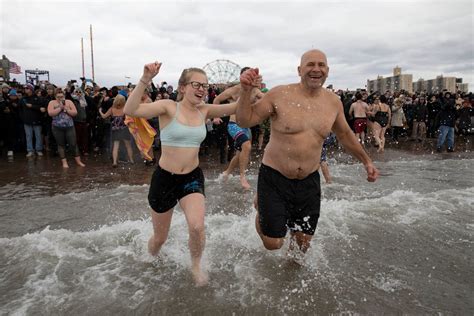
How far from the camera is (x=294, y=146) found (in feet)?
10.8

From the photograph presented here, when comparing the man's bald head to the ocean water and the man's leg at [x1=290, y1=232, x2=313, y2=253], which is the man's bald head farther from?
the ocean water

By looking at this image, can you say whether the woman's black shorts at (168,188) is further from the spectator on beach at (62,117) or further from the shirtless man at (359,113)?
the shirtless man at (359,113)

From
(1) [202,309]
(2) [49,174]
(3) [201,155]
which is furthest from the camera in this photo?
(3) [201,155]

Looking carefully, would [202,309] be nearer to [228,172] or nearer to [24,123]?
[228,172]

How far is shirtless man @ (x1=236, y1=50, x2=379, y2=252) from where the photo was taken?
10.7 ft

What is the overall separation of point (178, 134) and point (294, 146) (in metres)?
Answer: 1.04

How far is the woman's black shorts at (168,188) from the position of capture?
3312mm

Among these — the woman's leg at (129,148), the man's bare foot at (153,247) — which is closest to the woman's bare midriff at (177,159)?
the man's bare foot at (153,247)

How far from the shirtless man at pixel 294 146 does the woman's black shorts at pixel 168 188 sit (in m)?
0.66

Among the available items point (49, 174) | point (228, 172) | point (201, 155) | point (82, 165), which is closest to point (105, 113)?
point (82, 165)

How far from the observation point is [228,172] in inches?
301

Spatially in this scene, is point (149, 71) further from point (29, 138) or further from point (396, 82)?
point (396, 82)

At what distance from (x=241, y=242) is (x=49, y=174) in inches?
230

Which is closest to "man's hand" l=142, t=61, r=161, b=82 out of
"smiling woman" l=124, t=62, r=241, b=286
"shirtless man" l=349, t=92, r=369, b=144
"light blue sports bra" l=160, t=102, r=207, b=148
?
"smiling woman" l=124, t=62, r=241, b=286
